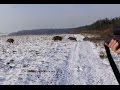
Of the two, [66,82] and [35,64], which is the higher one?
[35,64]

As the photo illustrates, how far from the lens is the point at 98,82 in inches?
214

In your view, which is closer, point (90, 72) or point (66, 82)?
point (66, 82)

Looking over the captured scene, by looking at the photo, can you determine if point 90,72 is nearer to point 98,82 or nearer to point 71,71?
point 71,71

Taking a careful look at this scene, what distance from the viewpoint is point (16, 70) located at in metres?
6.67

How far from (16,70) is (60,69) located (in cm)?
99

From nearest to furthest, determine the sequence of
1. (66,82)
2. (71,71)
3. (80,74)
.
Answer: (66,82) → (80,74) → (71,71)
